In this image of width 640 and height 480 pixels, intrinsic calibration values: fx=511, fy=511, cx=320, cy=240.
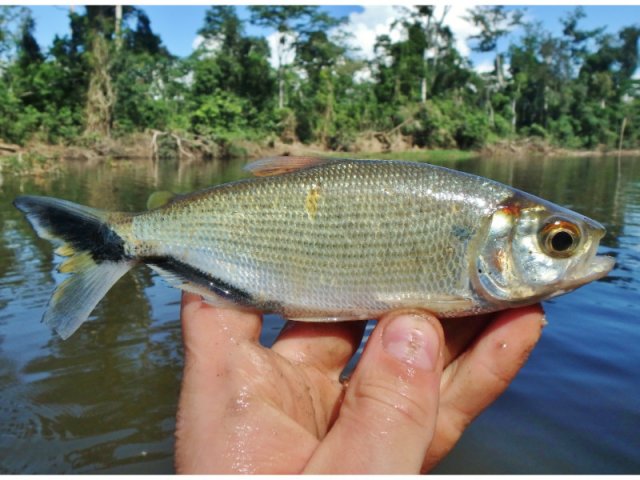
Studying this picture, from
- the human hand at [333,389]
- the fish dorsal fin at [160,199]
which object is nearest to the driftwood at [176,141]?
the fish dorsal fin at [160,199]

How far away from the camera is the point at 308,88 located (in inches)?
1788

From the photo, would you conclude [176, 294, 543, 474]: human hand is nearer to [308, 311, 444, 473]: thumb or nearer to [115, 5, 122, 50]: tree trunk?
[308, 311, 444, 473]: thumb

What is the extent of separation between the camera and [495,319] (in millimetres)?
2465

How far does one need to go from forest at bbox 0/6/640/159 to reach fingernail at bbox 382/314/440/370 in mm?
31983

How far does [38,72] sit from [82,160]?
8982 millimetres

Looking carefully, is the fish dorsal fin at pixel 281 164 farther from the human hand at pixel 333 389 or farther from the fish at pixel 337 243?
the human hand at pixel 333 389

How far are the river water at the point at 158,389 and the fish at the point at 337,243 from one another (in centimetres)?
186

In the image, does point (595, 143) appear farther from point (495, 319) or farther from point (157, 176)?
point (495, 319)

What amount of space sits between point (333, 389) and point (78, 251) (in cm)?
158

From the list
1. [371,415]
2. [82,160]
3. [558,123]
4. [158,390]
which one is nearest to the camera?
[371,415]

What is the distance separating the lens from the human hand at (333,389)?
6.36 feet

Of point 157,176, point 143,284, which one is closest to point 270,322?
point 143,284

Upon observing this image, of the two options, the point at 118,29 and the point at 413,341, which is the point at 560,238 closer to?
the point at 413,341

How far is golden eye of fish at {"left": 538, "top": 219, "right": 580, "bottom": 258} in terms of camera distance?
7.37 feet
